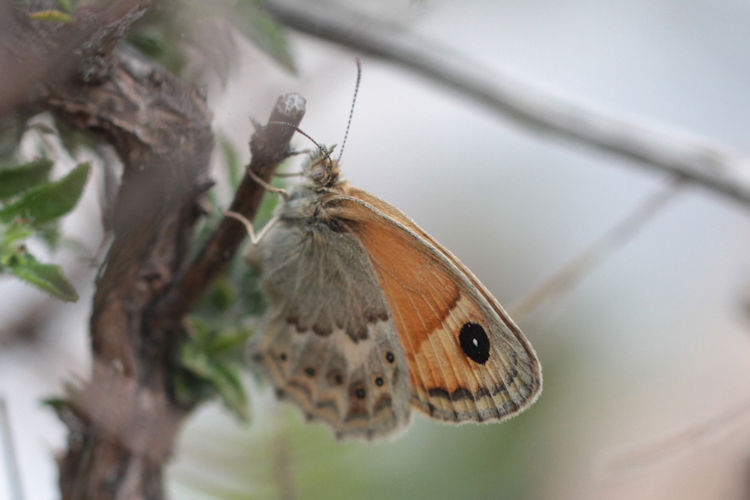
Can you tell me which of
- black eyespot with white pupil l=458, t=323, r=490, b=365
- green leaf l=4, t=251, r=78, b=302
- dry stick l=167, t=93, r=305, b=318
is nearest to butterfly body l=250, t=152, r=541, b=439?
black eyespot with white pupil l=458, t=323, r=490, b=365

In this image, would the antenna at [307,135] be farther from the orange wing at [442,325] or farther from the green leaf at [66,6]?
the green leaf at [66,6]

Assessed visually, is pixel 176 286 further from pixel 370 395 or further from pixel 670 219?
pixel 670 219

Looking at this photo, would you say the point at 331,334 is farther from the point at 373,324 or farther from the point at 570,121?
the point at 570,121

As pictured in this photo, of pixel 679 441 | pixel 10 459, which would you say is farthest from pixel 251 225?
pixel 679 441

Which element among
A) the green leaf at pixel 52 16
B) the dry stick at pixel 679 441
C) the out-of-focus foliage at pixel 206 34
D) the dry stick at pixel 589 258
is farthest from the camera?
the dry stick at pixel 679 441

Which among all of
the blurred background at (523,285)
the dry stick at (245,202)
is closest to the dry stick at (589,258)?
the blurred background at (523,285)

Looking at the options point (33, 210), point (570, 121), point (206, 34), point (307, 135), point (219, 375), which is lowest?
point (219, 375)
